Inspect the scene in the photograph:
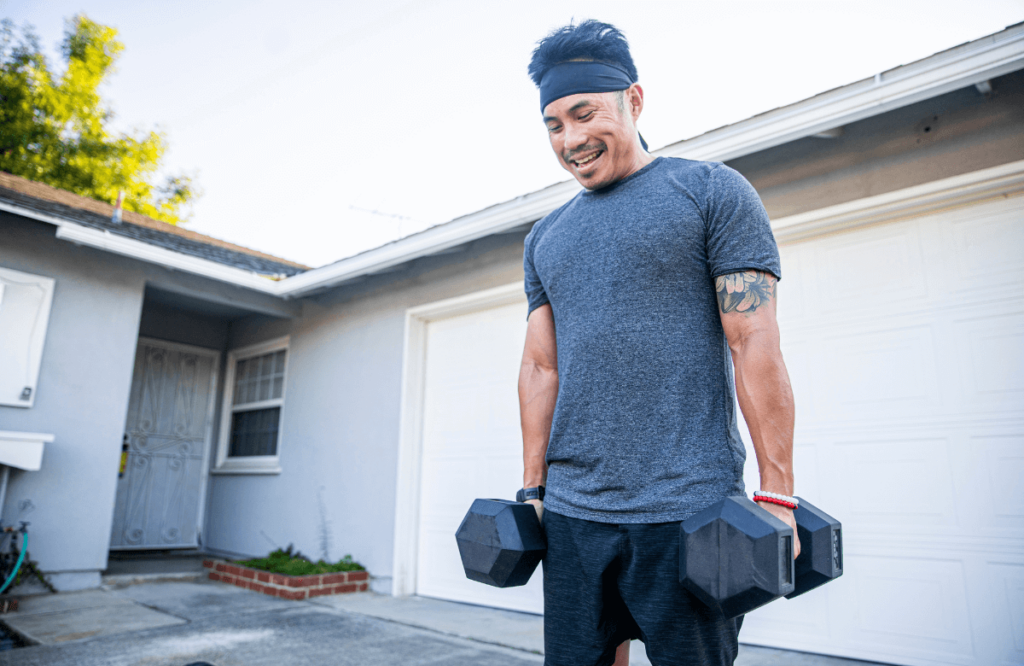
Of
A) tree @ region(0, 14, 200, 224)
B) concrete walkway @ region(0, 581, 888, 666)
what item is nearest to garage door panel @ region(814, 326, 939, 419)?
concrete walkway @ region(0, 581, 888, 666)

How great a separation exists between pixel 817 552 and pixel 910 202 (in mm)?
2849

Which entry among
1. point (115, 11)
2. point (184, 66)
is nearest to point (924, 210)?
point (184, 66)

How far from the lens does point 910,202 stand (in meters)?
3.23

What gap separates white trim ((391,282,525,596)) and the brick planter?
33cm

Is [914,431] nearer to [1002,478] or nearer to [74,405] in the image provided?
[1002,478]

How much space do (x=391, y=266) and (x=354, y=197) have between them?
2453 millimetres

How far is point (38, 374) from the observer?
17.4 feet

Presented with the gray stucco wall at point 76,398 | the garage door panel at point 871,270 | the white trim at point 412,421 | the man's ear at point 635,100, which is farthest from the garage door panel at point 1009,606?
the gray stucco wall at point 76,398

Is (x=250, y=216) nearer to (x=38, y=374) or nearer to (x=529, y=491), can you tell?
(x=38, y=374)

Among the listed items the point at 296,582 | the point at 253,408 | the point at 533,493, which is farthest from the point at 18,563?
the point at 533,493

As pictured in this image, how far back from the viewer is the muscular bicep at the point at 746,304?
1.13 m

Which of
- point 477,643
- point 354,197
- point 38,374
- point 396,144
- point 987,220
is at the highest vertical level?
point 396,144

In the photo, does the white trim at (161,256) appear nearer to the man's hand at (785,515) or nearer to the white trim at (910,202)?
the white trim at (910,202)

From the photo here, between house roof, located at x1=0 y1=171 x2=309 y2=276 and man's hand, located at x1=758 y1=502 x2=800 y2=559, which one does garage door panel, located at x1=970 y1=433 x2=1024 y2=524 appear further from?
house roof, located at x1=0 y1=171 x2=309 y2=276
